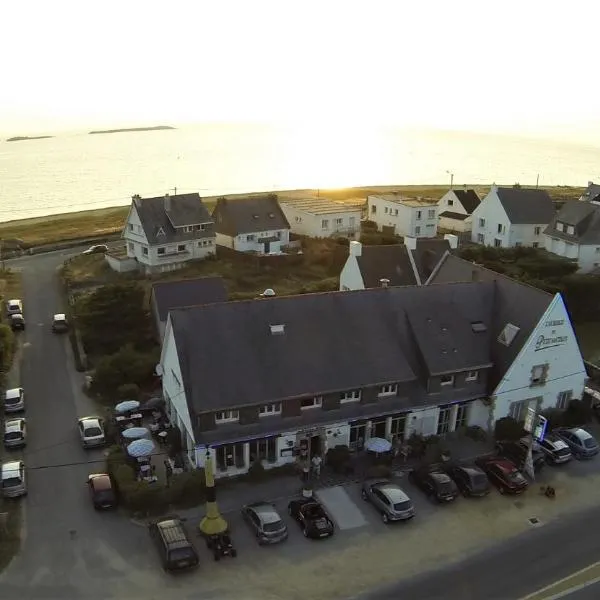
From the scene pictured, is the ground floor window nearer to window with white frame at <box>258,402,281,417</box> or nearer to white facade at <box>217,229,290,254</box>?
window with white frame at <box>258,402,281,417</box>

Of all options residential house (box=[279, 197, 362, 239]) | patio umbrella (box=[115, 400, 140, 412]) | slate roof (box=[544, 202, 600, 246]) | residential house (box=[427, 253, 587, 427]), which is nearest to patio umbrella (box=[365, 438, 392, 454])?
residential house (box=[427, 253, 587, 427])

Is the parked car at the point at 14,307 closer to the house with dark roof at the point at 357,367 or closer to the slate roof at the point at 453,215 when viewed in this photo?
the house with dark roof at the point at 357,367

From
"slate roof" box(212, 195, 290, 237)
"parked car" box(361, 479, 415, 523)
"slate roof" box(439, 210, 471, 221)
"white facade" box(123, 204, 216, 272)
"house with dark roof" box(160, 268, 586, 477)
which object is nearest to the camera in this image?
"parked car" box(361, 479, 415, 523)

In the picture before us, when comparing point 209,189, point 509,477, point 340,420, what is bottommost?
point 209,189

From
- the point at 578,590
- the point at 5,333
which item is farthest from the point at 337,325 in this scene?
the point at 5,333

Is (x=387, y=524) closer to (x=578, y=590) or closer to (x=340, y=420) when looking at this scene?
(x=340, y=420)

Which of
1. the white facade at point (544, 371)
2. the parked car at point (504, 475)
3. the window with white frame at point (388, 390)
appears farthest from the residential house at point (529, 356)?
the window with white frame at point (388, 390)

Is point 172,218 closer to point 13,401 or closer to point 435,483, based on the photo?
point 13,401
